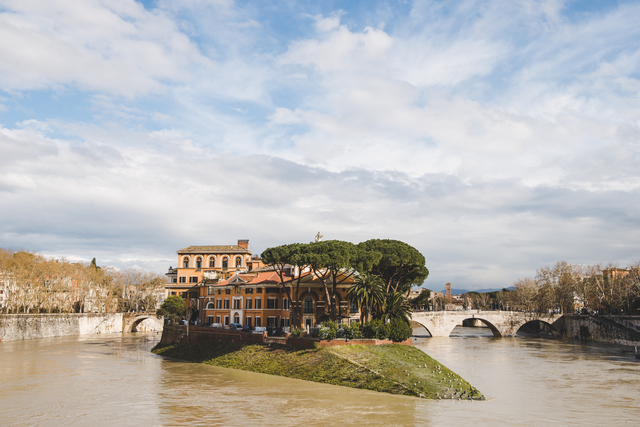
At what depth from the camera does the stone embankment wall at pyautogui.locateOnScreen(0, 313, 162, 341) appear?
308 feet

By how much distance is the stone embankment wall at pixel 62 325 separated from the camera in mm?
93750

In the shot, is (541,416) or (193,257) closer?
(541,416)

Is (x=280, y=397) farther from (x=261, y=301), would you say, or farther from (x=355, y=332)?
(x=261, y=301)

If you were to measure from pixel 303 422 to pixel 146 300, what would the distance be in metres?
120

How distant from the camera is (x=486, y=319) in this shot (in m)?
110

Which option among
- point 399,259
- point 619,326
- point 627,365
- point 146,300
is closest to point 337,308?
point 399,259

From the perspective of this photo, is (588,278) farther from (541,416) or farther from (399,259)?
(541,416)

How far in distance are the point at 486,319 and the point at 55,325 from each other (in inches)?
3958

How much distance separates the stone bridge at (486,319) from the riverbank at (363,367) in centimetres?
5781

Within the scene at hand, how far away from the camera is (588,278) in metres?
114

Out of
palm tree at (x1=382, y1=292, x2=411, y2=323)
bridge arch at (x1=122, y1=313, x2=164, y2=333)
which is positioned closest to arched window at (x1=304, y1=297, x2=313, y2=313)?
palm tree at (x1=382, y1=292, x2=411, y2=323)

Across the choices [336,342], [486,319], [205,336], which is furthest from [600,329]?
[205,336]

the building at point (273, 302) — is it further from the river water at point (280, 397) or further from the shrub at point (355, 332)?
the river water at point (280, 397)

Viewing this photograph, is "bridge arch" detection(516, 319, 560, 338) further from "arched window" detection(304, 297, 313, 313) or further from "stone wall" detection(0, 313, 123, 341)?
"stone wall" detection(0, 313, 123, 341)
